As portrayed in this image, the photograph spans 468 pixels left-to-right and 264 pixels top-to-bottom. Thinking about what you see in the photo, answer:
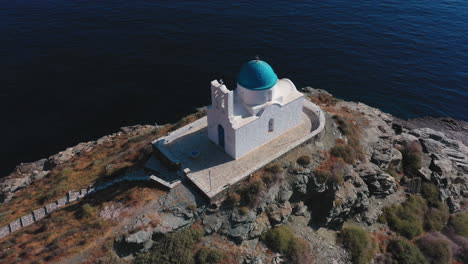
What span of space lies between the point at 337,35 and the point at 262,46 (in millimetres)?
17064

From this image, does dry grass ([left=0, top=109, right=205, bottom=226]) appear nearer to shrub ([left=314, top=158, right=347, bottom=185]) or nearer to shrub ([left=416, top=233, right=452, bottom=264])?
shrub ([left=314, top=158, right=347, bottom=185])

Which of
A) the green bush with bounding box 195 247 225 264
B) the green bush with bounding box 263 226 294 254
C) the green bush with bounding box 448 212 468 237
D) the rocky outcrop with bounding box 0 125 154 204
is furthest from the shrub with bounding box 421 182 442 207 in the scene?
the rocky outcrop with bounding box 0 125 154 204

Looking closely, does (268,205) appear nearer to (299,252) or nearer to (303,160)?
(299,252)

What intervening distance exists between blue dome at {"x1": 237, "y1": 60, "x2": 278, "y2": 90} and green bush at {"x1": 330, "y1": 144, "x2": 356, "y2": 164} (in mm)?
10511

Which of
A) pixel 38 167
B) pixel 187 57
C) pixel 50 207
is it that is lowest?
pixel 38 167

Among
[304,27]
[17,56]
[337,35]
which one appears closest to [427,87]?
[337,35]

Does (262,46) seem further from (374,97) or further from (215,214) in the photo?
(215,214)

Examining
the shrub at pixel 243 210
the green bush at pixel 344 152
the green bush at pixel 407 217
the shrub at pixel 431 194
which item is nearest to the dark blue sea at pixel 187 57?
the shrub at pixel 431 194

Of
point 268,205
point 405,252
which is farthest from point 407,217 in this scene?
point 268,205

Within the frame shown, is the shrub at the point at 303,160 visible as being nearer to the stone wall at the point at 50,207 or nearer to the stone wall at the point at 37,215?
the stone wall at the point at 50,207

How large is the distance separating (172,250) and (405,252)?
24056 mm

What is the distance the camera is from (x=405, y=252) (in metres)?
37.0

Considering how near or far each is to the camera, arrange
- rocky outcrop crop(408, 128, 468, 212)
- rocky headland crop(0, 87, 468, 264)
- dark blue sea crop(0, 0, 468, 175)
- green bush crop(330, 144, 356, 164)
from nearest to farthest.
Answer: rocky headland crop(0, 87, 468, 264) < green bush crop(330, 144, 356, 164) < rocky outcrop crop(408, 128, 468, 212) < dark blue sea crop(0, 0, 468, 175)

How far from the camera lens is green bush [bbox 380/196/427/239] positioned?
129 feet
